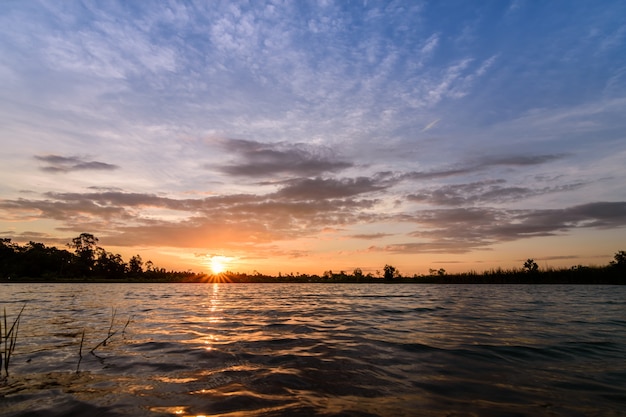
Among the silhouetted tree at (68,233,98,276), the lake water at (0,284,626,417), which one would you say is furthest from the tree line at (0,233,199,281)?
the lake water at (0,284,626,417)

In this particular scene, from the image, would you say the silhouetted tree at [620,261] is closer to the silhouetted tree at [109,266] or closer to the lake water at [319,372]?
the lake water at [319,372]

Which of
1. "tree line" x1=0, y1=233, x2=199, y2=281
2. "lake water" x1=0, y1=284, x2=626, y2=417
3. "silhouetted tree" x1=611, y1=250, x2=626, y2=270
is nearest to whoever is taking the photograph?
"lake water" x1=0, y1=284, x2=626, y2=417

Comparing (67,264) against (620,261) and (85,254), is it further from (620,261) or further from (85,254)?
(620,261)

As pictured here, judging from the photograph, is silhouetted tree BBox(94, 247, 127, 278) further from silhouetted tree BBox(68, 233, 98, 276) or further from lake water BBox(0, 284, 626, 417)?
lake water BBox(0, 284, 626, 417)

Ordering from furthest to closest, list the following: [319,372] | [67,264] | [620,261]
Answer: [67,264] < [620,261] < [319,372]

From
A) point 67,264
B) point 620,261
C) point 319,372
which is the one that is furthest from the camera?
point 67,264

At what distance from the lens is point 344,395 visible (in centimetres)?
634

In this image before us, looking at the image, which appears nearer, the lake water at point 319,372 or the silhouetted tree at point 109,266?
the lake water at point 319,372

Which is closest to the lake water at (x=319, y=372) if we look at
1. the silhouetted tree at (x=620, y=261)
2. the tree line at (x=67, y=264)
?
the silhouetted tree at (x=620, y=261)

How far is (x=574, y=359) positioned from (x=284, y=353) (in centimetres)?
836

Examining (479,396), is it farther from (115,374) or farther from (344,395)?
(115,374)

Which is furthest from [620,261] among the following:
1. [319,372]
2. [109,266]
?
[109,266]

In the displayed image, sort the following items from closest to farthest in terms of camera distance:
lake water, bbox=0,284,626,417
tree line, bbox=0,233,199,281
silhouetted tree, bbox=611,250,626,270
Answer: lake water, bbox=0,284,626,417, silhouetted tree, bbox=611,250,626,270, tree line, bbox=0,233,199,281

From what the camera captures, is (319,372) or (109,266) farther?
(109,266)
